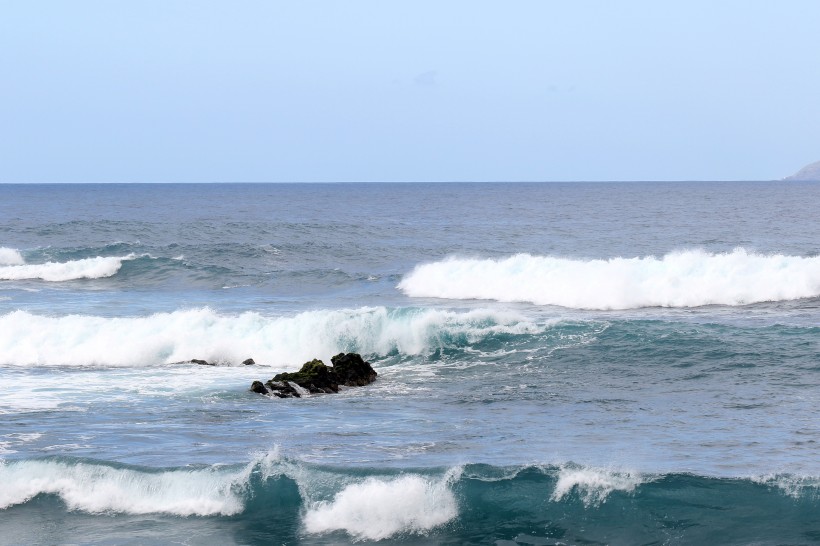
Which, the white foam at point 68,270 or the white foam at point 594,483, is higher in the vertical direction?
the white foam at point 68,270

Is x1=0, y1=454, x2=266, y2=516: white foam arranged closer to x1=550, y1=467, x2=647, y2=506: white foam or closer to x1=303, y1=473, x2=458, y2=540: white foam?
x1=303, y1=473, x2=458, y2=540: white foam

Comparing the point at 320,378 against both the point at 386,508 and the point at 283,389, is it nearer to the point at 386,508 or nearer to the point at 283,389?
the point at 283,389

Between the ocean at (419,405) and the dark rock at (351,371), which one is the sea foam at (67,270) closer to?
the ocean at (419,405)

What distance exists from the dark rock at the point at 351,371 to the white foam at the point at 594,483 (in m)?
8.06

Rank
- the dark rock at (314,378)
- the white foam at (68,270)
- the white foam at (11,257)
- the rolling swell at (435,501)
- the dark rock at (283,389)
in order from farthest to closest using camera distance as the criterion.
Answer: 1. the white foam at (11,257)
2. the white foam at (68,270)
3. the dark rock at (314,378)
4. the dark rock at (283,389)
5. the rolling swell at (435,501)

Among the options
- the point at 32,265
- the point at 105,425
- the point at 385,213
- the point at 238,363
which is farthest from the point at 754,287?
the point at 385,213

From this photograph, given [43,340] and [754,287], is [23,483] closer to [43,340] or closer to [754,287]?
[43,340]

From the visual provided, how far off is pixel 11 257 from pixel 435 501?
41.7 m

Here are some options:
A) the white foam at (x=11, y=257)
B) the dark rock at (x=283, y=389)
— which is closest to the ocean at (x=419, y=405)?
the dark rock at (x=283, y=389)

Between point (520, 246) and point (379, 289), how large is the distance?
17744 millimetres

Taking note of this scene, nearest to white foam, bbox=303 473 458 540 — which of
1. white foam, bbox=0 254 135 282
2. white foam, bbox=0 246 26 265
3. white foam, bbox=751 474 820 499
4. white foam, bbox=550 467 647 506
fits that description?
white foam, bbox=550 467 647 506

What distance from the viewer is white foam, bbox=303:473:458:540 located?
545 inches

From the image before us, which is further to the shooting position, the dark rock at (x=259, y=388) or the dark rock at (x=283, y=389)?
the dark rock at (x=259, y=388)

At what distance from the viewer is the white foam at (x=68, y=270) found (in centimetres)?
4391
